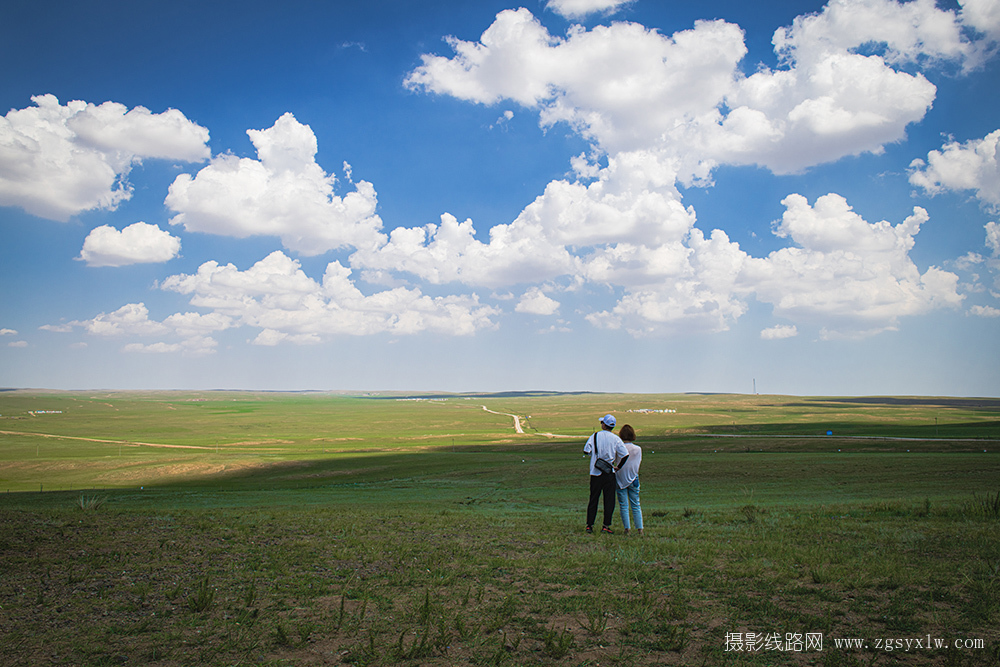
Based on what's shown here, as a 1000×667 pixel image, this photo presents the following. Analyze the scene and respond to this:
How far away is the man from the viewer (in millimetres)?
12156

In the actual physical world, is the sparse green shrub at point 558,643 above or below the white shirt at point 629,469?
below

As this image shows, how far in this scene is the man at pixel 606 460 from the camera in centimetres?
1216

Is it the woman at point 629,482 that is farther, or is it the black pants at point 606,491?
the black pants at point 606,491

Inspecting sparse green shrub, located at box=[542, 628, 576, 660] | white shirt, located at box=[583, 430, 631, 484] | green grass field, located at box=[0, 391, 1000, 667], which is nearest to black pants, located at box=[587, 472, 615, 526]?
white shirt, located at box=[583, 430, 631, 484]

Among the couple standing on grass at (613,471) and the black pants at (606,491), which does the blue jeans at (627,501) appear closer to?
the couple standing on grass at (613,471)

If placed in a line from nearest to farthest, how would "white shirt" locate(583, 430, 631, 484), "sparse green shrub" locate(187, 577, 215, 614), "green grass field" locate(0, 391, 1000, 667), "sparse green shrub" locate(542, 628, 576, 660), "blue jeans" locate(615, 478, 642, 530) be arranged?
1. "sparse green shrub" locate(542, 628, 576, 660)
2. "green grass field" locate(0, 391, 1000, 667)
3. "sparse green shrub" locate(187, 577, 215, 614)
4. "white shirt" locate(583, 430, 631, 484)
5. "blue jeans" locate(615, 478, 642, 530)

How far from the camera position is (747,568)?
8555 mm

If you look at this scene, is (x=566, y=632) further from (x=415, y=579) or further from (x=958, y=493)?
(x=958, y=493)

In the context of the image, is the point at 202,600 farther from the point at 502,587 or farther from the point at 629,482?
the point at 629,482

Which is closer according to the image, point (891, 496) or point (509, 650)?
point (509, 650)

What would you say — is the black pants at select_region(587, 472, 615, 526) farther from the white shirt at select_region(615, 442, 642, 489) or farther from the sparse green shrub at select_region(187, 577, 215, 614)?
the sparse green shrub at select_region(187, 577, 215, 614)

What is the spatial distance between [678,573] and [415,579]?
4.05 m

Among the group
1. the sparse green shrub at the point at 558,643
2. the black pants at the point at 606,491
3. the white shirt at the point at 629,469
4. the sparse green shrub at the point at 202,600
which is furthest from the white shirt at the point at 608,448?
the sparse green shrub at the point at 202,600

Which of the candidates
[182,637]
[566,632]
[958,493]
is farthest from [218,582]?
[958,493]
